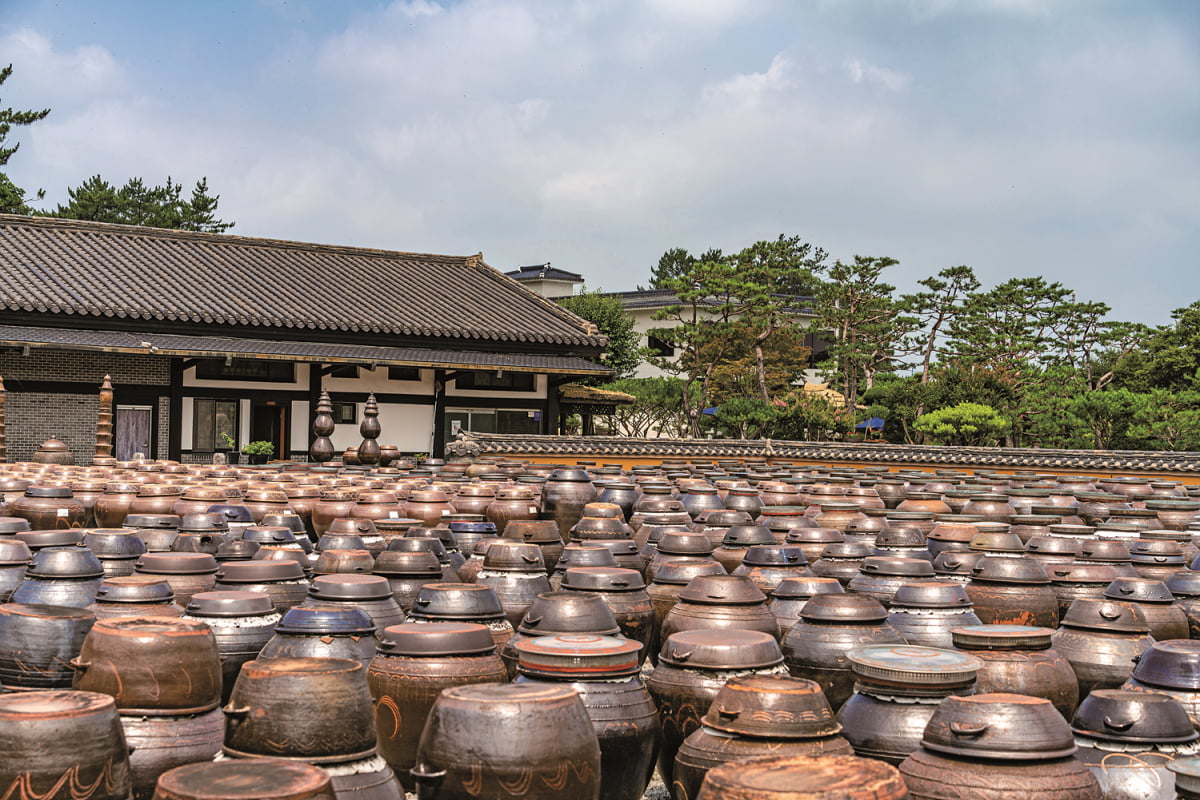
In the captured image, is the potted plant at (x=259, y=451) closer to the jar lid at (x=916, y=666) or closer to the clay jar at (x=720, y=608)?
the clay jar at (x=720, y=608)

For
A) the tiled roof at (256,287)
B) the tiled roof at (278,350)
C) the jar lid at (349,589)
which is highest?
the tiled roof at (256,287)

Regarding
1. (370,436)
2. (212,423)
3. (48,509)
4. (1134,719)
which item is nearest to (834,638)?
(1134,719)

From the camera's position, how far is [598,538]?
7652 mm

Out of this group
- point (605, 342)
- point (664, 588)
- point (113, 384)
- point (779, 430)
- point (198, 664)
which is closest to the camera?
point (198, 664)

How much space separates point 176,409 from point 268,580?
16.2 m

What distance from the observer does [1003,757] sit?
11.1 ft

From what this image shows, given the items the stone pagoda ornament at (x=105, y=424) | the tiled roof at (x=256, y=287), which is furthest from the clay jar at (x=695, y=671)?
the tiled roof at (x=256, y=287)

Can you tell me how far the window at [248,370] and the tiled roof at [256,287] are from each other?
78 centimetres

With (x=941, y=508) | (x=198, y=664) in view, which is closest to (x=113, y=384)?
(x=941, y=508)

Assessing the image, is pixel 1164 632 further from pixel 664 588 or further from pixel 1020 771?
pixel 1020 771

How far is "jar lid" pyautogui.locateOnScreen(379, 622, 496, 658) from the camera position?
445cm

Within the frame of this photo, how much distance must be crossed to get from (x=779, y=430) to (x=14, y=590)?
27.8 m

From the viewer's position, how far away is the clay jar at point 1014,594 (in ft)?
20.3

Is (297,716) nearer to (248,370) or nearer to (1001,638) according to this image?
(1001,638)
